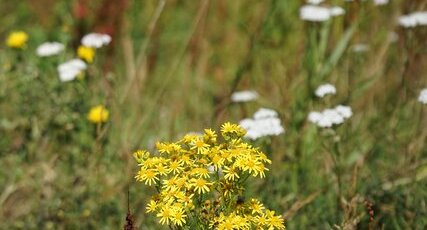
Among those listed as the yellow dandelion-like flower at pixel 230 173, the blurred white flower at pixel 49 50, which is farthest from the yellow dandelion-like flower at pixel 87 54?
the yellow dandelion-like flower at pixel 230 173

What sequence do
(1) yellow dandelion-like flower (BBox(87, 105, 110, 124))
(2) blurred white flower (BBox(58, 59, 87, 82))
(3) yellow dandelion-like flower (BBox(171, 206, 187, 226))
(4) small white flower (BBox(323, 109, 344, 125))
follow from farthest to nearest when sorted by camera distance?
1. (1) yellow dandelion-like flower (BBox(87, 105, 110, 124))
2. (2) blurred white flower (BBox(58, 59, 87, 82))
3. (4) small white flower (BBox(323, 109, 344, 125))
4. (3) yellow dandelion-like flower (BBox(171, 206, 187, 226))

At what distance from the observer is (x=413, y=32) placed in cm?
272

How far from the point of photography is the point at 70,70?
2467mm

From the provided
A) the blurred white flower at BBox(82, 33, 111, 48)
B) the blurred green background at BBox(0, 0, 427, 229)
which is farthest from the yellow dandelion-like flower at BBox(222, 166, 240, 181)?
the blurred white flower at BBox(82, 33, 111, 48)

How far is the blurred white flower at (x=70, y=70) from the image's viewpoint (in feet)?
7.96

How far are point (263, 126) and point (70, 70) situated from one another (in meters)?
0.81

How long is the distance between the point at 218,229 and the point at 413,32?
1.66 m

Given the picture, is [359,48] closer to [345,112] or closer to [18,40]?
[345,112]

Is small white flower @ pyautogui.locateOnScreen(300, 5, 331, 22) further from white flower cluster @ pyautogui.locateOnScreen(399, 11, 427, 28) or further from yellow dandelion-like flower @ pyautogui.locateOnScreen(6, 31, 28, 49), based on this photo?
yellow dandelion-like flower @ pyautogui.locateOnScreen(6, 31, 28, 49)

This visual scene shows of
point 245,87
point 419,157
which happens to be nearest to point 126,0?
point 245,87

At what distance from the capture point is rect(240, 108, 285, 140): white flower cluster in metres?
2.15

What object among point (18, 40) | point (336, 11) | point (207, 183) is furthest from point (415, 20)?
point (18, 40)

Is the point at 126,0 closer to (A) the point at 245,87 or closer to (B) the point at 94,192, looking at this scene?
A: (A) the point at 245,87

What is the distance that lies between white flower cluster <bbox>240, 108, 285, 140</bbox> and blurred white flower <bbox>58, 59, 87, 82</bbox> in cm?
70
